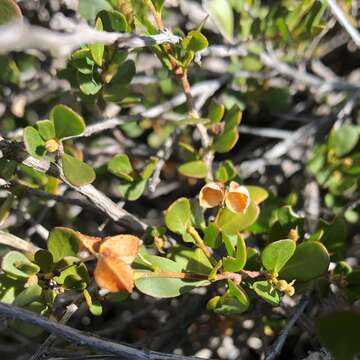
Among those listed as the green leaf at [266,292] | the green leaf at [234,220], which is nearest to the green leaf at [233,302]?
the green leaf at [266,292]

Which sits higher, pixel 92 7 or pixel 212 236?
pixel 92 7

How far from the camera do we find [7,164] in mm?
1184

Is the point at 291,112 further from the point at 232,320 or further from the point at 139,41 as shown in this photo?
the point at 139,41

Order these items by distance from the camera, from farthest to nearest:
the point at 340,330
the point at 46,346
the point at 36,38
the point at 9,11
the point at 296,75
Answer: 1. the point at 296,75
2. the point at 46,346
3. the point at 9,11
4. the point at 340,330
5. the point at 36,38

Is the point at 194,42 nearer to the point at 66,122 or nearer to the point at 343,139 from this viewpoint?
the point at 66,122

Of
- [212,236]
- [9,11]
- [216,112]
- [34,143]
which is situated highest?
[9,11]

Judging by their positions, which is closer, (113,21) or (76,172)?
(76,172)

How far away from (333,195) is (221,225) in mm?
554

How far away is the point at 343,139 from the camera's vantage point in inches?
64.2

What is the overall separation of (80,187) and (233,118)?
452mm

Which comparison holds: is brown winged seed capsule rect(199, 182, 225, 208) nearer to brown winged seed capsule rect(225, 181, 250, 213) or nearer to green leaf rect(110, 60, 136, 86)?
brown winged seed capsule rect(225, 181, 250, 213)

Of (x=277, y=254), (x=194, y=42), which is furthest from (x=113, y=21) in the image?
(x=277, y=254)

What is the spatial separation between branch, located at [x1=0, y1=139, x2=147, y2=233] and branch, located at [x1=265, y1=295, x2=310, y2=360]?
437mm

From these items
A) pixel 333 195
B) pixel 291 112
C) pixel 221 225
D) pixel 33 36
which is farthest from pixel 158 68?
pixel 33 36
